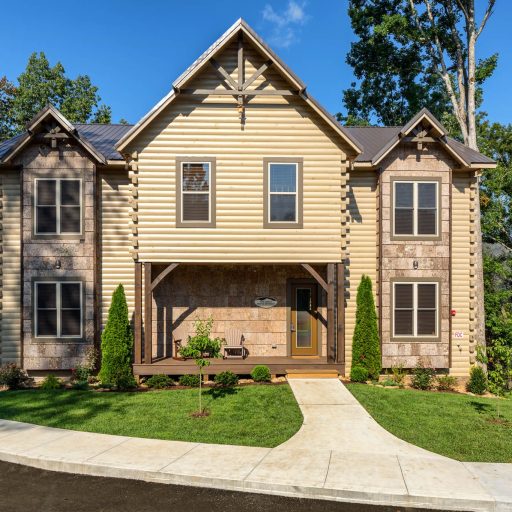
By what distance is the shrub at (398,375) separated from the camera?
13.0 m

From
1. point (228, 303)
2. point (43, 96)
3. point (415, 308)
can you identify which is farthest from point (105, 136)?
point (43, 96)

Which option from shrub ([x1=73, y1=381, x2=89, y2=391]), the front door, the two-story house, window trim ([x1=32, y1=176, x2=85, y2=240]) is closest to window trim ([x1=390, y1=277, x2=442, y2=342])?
the two-story house

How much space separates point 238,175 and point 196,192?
54.1 inches

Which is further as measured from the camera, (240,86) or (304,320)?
(304,320)

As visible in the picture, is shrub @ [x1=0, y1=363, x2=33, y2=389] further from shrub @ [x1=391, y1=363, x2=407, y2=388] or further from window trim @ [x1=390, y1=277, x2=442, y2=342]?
window trim @ [x1=390, y1=277, x2=442, y2=342]

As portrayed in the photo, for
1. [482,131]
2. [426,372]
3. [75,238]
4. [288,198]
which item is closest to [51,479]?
[75,238]

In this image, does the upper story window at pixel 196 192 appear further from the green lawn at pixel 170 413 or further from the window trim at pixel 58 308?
the green lawn at pixel 170 413

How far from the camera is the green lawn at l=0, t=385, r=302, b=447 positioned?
328 inches

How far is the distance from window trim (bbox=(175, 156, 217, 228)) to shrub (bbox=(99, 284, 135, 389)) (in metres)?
2.92

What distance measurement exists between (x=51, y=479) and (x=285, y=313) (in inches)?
343

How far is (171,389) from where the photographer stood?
11.9 metres

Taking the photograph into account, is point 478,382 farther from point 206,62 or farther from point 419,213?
point 206,62

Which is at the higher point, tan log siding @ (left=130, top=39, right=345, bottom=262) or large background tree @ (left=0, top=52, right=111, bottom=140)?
large background tree @ (left=0, top=52, right=111, bottom=140)

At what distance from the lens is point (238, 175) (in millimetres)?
12234
